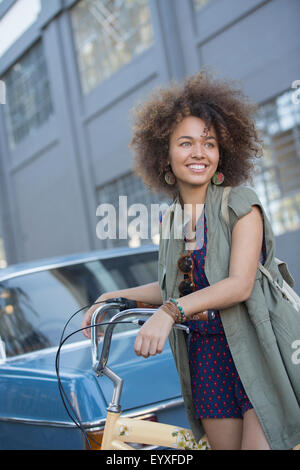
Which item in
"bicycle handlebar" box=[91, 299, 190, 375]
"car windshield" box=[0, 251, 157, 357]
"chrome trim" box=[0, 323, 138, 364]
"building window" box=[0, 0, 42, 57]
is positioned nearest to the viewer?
"bicycle handlebar" box=[91, 299, 190, 375]

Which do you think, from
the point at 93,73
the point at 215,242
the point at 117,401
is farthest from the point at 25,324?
the point at 93,73

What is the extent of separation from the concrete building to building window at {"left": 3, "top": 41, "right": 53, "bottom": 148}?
0.03 metres

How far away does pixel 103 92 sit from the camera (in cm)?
1126

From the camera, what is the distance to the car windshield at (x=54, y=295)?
3.19 m

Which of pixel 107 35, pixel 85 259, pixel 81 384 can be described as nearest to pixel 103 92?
pixel 107 35

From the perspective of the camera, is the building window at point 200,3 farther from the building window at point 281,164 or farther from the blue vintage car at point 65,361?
the blue vintage car at point 65,361

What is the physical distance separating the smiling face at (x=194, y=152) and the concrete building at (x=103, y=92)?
482 cm

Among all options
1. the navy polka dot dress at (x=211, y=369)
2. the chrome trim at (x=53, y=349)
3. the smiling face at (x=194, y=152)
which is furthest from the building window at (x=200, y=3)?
the navy polka dot dress at (x=211, y=369)

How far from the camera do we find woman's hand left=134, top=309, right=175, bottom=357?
1.48 m

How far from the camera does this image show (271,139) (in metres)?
8.08

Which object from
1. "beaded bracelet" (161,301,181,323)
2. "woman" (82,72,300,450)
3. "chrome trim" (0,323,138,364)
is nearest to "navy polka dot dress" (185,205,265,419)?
"woman" (82,72,300,450)

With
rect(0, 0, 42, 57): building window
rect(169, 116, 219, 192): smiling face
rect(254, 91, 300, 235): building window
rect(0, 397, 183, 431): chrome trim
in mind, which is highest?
rect(0, 0, 42, 57): building window

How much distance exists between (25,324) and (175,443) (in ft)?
5.37

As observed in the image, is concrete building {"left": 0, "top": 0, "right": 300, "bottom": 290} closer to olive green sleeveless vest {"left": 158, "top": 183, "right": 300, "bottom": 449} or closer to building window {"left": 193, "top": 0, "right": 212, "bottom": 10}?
building window {"left": 193, "top": 0, "right": 212, "bottom": 10}
